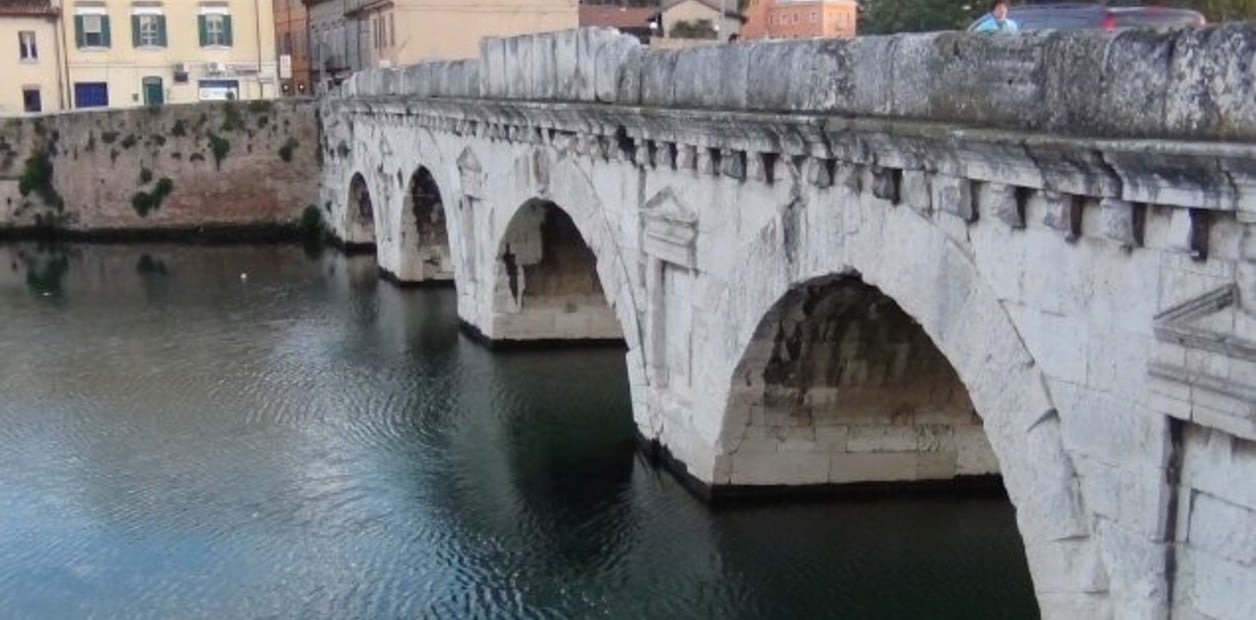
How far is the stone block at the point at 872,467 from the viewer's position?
48.2ft

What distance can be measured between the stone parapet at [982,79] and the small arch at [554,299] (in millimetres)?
6834

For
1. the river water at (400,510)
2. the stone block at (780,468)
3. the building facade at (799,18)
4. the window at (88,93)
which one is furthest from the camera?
the building facade at (799,18)

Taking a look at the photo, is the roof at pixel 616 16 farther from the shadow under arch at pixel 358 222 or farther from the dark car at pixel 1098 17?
the dark car at pixel 1098 17

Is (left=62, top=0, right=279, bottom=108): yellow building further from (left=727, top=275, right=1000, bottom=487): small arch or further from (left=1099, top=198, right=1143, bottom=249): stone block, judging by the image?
(left=1099, top=198, right=1143, bottom=249): stone block

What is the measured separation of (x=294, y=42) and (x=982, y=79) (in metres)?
53.0

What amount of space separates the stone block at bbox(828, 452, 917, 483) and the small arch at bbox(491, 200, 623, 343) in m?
8.42

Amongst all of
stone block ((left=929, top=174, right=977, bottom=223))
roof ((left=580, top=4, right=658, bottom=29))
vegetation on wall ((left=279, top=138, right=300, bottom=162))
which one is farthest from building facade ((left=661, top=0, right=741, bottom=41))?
stone block ((left=929, top=174, right=977, bottom=223))

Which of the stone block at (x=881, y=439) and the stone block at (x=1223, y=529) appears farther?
→ the stone block at (x=881, y=439)

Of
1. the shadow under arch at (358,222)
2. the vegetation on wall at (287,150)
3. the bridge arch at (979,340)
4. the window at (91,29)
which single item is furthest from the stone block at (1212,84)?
the window at (91,29)

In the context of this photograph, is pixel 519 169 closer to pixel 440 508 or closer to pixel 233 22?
pixel 440 508

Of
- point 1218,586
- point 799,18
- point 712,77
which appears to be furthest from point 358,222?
point 1218,586

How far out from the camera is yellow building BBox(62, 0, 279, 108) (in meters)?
44.2

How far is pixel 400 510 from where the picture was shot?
1566 cm

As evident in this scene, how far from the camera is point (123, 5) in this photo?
4438cm
